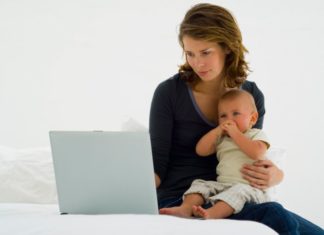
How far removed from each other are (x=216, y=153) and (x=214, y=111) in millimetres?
144

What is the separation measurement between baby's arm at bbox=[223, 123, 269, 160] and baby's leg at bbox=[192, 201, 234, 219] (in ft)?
0.60

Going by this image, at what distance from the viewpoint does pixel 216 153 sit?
139 cm

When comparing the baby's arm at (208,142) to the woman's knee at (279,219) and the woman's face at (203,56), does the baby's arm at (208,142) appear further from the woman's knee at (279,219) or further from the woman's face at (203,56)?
the woman's knee at (279,219)

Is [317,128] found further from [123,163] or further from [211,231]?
[211,231]

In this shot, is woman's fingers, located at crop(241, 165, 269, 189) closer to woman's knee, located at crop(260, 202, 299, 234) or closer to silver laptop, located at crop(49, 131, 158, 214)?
woman's knee, located at crop(260, 202, 299, 234)

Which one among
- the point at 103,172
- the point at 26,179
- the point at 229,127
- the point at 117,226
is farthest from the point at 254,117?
the point at 26,179

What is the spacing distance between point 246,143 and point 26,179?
2.68 feet

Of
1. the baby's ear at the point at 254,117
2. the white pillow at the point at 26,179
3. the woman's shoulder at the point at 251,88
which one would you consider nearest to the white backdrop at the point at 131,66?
the white pillow at the point at 26,179

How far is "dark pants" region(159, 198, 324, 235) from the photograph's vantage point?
41.1 inches

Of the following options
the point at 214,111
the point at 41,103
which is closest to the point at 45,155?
the point at 41,103

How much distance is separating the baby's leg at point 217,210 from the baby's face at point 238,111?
28 centimetres

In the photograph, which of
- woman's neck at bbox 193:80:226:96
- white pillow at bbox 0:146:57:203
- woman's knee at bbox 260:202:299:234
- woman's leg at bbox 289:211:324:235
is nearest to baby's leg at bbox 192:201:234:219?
woman's knee at bbox 260:202:299:234

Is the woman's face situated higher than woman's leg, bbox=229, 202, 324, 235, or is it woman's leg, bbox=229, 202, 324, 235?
the woman's face

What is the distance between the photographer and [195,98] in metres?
1.45
